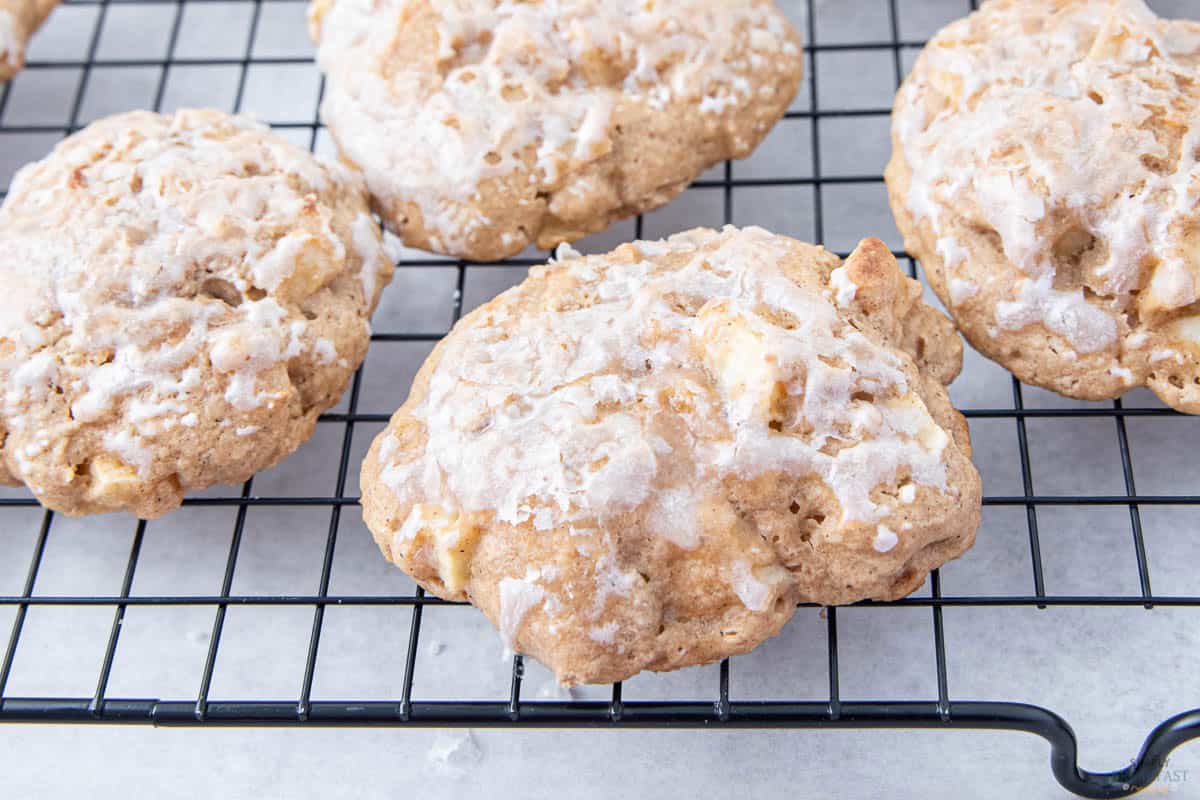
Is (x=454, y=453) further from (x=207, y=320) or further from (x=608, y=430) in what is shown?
(x=207, y=320)

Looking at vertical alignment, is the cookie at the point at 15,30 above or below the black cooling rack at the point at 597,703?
above

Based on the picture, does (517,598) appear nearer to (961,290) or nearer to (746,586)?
(746,586)

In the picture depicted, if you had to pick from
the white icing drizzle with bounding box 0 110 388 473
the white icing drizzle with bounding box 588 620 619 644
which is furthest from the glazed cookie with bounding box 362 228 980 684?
the white icing drizzle with bounding box 0 110 388 473

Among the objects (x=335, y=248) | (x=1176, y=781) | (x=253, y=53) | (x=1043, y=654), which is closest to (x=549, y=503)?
(x=335, y=248)

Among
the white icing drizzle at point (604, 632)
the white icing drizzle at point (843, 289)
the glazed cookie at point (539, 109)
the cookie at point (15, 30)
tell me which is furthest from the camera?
the cookie at point (15, 30)

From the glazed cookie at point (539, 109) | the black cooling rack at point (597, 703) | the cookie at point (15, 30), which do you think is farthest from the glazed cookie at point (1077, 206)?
the cookie at point (15, 30)

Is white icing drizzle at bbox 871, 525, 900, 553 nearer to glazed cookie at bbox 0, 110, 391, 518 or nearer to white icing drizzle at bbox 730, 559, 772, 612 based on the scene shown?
white icing drizzle at bbox 730, 559, 772, 612

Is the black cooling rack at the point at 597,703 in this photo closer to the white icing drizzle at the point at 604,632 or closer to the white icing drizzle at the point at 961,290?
the white icing drizzle at the point at 604,632
